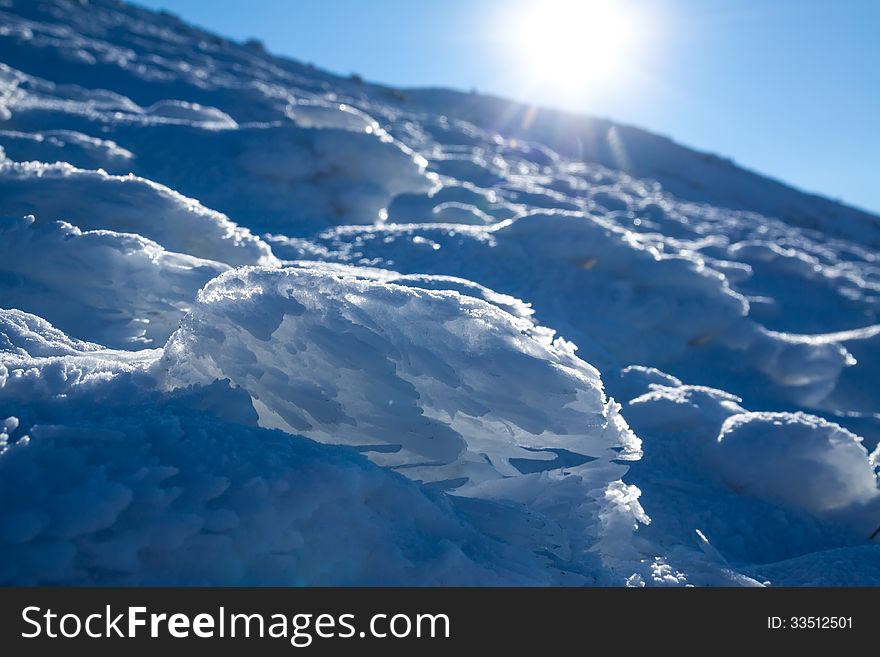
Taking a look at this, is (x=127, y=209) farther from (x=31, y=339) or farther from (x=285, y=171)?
(x=285, y=171)

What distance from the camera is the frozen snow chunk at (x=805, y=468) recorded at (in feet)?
12.0

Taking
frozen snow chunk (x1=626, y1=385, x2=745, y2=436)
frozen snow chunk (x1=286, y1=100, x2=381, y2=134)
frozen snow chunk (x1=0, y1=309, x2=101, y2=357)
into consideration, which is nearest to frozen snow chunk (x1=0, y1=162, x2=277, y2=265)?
frozen snow chunk (x1=0, y1=309, x2=101, y2=357)

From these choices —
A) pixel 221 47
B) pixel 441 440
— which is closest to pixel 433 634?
pixel 441 440

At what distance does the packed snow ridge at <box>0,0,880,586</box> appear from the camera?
1753mm

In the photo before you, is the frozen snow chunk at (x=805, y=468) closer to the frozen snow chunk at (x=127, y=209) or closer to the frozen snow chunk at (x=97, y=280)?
the frozen snow chunk at (x=97, y=280)

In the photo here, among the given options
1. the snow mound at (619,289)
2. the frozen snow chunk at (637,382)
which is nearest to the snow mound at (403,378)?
the frozen snow chunk at (637,382)

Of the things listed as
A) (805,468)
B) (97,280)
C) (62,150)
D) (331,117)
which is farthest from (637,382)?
(331,117)

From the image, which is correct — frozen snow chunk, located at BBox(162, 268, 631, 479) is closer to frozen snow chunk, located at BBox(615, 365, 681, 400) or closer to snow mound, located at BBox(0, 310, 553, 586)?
snow mound, located at BBox(0, 310, 553, 586)

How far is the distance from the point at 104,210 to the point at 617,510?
396 centimetres

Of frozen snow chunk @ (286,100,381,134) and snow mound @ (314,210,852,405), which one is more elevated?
frozen snow chunk @ (286,100,381,134)

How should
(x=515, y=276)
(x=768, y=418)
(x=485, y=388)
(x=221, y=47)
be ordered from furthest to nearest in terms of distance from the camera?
(x=221, y=47) < (x=515, y=276) < (x=768, y=418) < (x=485, y=388)

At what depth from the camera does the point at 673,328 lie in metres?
6.12

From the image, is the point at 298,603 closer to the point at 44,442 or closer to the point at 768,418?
the point at 44,442

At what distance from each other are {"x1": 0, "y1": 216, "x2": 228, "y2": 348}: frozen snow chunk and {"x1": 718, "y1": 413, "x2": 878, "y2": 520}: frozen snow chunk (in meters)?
3.32
